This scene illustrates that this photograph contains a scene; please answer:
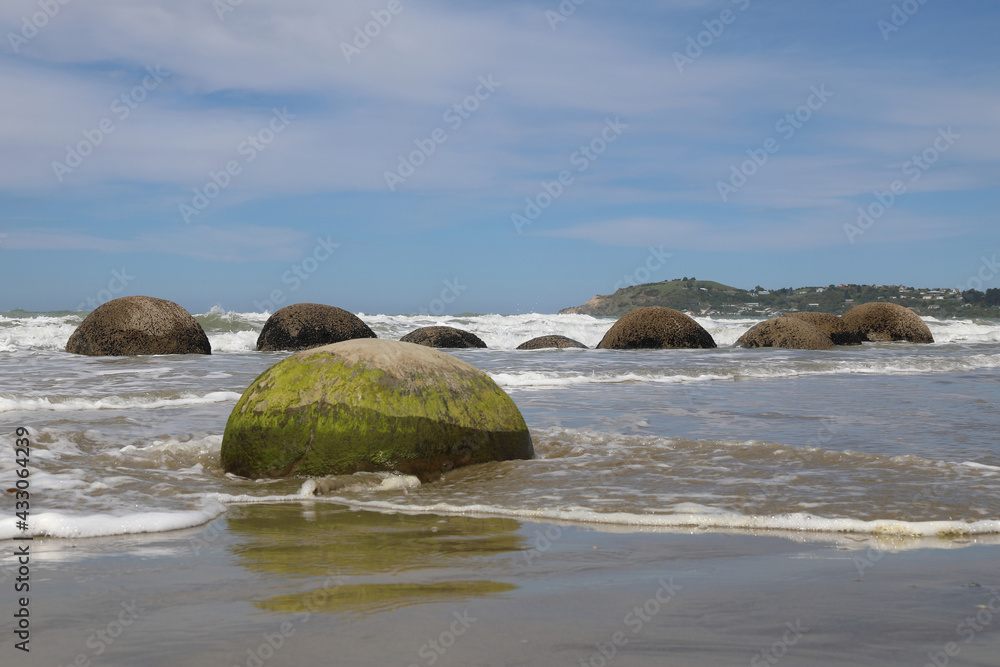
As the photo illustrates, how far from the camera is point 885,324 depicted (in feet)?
84.7

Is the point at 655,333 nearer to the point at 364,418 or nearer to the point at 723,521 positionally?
the point at 364,418

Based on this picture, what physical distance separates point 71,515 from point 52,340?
78.2ft

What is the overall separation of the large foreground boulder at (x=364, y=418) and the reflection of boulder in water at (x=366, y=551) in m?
0.77

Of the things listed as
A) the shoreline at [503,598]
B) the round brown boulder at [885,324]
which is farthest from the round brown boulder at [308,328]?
the shoreline at [503,598]

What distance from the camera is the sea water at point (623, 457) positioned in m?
4.59

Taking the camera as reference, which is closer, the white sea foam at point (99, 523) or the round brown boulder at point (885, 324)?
the white sea foam at point (99, 523)

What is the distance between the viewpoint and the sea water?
459 cm

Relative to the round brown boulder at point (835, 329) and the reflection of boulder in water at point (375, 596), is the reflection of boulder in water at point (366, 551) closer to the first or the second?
the reflection of boulder in water at point (375, 596)

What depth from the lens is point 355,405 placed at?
577cm

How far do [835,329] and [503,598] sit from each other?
2442 cm

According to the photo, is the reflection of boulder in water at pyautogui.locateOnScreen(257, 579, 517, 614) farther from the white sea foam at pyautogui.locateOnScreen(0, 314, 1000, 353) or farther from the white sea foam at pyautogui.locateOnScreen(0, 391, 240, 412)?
the white sea foam at pyautogui.locateOnScreen(0, 314, 1000, 353)

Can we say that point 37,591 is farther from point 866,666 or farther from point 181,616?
point 866,666

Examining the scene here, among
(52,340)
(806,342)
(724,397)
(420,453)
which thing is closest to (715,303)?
(806,342)

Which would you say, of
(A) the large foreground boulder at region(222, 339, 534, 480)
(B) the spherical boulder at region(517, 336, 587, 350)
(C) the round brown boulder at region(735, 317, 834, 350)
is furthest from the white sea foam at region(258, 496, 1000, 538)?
(C) the round brown boulder at region(735, 317, 834, 350)
